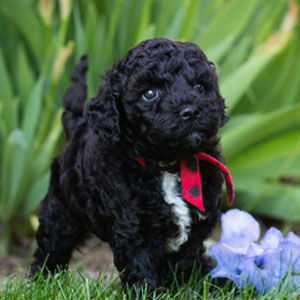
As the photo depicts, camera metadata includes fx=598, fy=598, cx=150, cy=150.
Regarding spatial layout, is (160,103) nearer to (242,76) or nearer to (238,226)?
(238,226)

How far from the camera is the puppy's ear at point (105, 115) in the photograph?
202 cm

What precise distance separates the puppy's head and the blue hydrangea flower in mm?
584

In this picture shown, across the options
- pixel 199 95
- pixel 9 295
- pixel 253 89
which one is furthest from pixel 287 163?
pixel 9 295

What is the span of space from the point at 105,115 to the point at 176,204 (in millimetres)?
393

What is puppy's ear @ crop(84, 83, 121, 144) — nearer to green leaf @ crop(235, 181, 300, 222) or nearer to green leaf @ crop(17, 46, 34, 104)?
green leaf @ crop(17, 46, 34, 104)

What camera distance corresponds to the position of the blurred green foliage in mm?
3326

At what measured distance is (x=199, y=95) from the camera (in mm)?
1945

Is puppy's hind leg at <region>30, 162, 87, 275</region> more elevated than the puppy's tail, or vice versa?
the puppy's tail

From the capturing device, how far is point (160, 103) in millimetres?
1920

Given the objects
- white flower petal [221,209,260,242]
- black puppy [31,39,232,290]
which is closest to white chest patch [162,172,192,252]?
black puppy [31,39,232,290]

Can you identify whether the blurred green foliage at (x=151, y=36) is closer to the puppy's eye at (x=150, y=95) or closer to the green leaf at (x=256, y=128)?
the green leaf at (x=256, y=128)

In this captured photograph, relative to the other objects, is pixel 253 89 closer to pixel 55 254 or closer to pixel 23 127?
pixel 23 127

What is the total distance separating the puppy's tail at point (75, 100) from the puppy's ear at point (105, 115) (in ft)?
1.68

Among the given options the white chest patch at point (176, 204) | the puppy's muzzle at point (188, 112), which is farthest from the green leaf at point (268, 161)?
the puppy's muzzle at point (188, 112)
